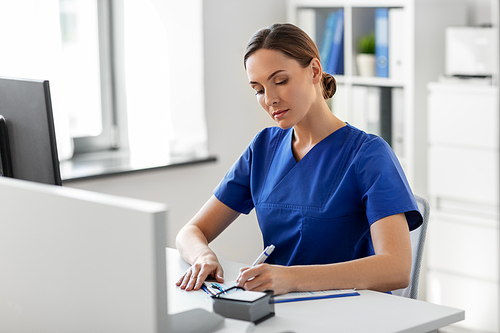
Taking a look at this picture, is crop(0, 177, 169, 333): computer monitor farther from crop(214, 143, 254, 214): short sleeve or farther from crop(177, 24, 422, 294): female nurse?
crop(214, 143, 254, 214): short sleeve

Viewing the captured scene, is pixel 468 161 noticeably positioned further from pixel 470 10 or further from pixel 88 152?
pixel 88 152

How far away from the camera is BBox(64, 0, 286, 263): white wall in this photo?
3.24 m

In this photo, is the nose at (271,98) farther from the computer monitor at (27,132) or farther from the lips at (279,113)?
the computer monitor at (27,132)

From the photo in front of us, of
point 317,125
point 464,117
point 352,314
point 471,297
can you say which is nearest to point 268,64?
point 317,125

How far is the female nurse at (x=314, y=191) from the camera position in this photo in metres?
1.46

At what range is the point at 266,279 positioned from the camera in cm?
134

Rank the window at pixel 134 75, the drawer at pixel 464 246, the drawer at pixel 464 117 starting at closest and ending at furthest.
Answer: the drawer at pixel 464 117 → the drawer at pixel 464 246 → the window at pixel 134 75

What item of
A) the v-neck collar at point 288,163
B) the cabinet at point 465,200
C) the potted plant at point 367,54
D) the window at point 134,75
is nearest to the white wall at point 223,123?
the window at point 134,75

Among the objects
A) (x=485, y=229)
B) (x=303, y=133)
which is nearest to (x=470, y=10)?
(x=485, y=229)

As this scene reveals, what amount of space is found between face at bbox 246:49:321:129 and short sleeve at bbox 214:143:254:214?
25 centimetres

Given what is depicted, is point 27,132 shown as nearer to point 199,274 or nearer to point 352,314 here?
point 199,274

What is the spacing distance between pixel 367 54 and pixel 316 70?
5.41 ft

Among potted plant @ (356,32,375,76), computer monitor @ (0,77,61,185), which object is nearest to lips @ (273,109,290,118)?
computer monitor @ (0,77,61,185)

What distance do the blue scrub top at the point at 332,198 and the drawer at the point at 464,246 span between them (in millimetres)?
1479
